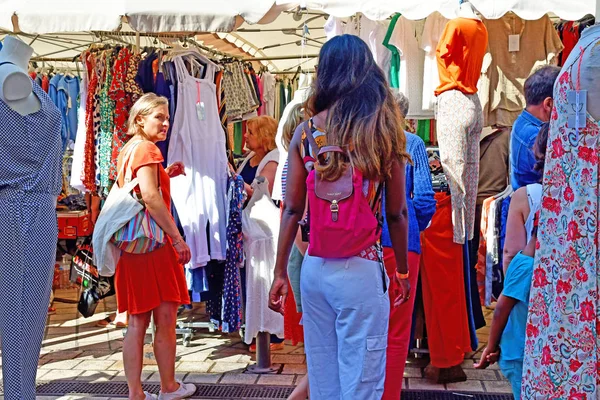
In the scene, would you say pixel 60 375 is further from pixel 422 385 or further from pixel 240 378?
pixel 422 385

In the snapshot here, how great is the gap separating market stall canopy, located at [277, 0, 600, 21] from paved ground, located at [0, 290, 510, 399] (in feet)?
7.52

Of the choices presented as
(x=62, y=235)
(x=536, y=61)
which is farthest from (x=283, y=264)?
(x=62, y=235)

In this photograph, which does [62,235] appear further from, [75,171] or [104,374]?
[104,374]

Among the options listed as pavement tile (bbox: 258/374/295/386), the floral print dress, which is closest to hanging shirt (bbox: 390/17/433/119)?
pavement tile (bbox: 258/374/295/386)

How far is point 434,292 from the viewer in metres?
5.21

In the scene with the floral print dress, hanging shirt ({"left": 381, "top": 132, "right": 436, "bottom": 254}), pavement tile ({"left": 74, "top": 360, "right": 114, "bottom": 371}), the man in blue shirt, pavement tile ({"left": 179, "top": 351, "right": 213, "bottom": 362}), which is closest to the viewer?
the floral print dress

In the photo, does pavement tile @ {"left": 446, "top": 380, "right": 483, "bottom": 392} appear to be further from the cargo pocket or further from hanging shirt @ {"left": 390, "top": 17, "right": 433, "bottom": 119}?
the cargo pocket

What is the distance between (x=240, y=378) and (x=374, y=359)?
7.94 ft

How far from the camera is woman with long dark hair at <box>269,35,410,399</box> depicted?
3002 millimetres

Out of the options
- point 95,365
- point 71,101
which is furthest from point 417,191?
point 71,101

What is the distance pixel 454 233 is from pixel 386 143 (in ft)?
7.24

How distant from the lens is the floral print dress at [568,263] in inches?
86.7

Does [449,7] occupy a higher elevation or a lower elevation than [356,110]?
higher

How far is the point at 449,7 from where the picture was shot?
4.85 m
